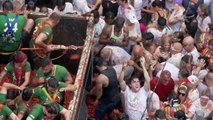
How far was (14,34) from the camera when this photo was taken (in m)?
9.85

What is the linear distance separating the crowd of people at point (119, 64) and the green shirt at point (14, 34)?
0.05ft

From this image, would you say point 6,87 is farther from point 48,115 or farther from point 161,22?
point 161,22

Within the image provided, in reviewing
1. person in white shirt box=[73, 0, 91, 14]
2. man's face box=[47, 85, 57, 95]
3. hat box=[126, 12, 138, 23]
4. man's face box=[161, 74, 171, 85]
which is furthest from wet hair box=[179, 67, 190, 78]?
person in white shirt box=[73, 0, 91, 14]

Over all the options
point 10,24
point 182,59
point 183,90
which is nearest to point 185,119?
point 183,90

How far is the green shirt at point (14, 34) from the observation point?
980 cm

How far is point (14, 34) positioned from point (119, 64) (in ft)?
6.49

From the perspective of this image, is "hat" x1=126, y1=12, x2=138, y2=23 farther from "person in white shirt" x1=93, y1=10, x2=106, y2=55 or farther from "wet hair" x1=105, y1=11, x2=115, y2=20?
"person in white shirt" x1=93, y1=10, x2=106, y2=55

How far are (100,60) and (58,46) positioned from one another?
0.76 meters

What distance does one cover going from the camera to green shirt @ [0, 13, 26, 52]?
980 cm

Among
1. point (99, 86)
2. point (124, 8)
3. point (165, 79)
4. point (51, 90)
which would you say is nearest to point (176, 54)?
point (165, 79)

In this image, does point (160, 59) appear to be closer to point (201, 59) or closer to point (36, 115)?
point (201, 59)

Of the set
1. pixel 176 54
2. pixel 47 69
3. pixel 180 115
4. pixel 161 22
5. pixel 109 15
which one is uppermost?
pixel 109 15

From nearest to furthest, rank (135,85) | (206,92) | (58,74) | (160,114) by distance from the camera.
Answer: (160,114)
(58,74)
(135,85)
(206,92)

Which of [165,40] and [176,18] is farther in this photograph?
[176,18]
